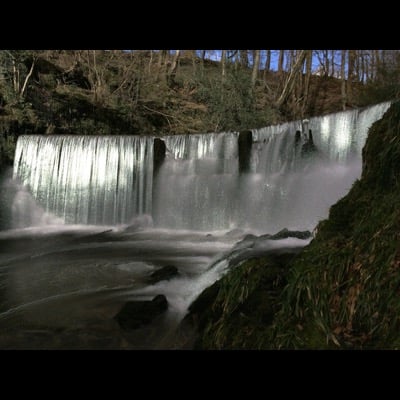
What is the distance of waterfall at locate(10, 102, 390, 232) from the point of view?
38.1 feet

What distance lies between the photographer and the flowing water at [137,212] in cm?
537

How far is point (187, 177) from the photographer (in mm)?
13750

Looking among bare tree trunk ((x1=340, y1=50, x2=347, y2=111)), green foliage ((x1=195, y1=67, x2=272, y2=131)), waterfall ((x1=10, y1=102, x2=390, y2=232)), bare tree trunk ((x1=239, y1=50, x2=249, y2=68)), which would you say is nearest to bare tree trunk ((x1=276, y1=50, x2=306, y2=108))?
green foliage ((x1=195, y1=67, x2=272, y2=131))

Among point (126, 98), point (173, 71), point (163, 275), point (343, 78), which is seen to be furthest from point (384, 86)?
point (173, 71)

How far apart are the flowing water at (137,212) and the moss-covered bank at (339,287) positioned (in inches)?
49.1

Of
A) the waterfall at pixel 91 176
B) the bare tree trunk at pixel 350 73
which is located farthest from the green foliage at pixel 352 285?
the bare tree trunk at pixel 350 73

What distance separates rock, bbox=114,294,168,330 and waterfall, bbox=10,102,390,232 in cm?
724

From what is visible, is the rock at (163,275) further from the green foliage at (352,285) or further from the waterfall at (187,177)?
the waterfall at (187,177)

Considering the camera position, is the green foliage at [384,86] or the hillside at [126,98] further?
the hillside at [126,98]

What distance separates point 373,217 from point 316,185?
8.11 m

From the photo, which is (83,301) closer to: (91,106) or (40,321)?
(40,321)

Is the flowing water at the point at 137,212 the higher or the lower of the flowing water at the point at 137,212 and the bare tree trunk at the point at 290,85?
the lower

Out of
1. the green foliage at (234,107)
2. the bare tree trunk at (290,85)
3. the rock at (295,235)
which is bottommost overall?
the rock at (295,235)
